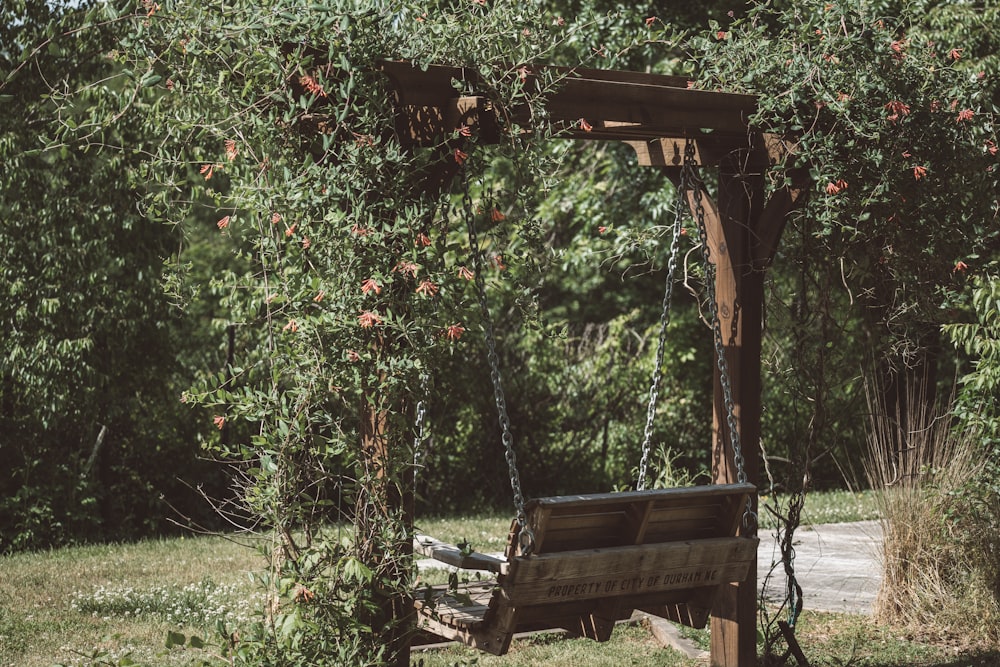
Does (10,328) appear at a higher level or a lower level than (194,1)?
lower

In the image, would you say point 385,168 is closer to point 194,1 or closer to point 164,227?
point 194,1

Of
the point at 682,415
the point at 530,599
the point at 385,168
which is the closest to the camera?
the point at 385,168

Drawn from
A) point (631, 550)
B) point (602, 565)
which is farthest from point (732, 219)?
point (602, 565)

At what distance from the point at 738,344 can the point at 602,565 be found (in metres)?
1.70

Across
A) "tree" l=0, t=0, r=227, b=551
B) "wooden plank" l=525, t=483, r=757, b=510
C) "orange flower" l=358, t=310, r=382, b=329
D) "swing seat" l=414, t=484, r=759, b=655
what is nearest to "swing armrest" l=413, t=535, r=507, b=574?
"swing seat" l=414, t=484, r=759, b=655

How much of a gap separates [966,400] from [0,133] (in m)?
7.25

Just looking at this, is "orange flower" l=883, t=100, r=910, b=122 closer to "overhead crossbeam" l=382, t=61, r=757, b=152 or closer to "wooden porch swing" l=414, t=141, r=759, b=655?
"overhead crossbeam" l=382, t=61, r=757, b=152

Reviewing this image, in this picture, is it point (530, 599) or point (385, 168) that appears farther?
point (530, 599)

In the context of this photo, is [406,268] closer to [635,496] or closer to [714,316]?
[635,496]

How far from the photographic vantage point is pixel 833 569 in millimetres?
8633

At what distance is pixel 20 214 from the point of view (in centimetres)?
925

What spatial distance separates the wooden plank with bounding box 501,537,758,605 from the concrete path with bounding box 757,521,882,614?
2047 millimetres

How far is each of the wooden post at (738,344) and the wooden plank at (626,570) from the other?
2.59ft

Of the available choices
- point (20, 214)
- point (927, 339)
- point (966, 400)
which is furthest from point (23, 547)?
point (927, 339)
